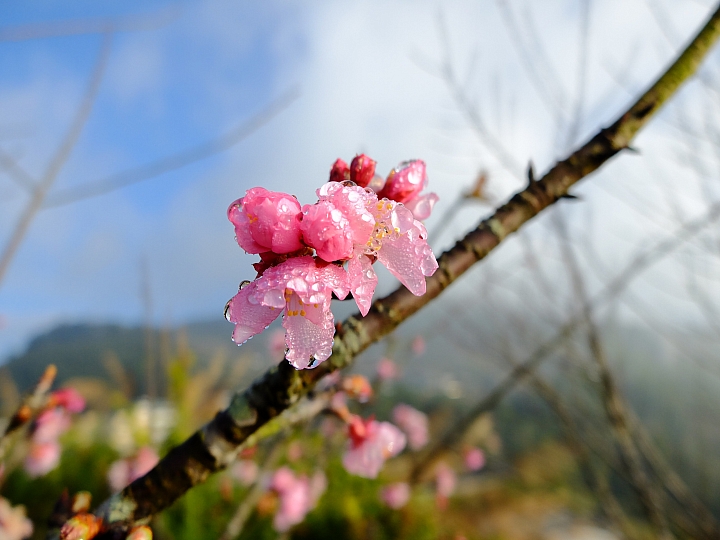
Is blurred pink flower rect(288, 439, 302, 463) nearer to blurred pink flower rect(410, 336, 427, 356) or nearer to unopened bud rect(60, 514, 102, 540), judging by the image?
blurred pink flower rect(410, 336, 427, 356)

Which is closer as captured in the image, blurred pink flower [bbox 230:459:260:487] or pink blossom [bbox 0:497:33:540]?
pink blossom [bbox 0:497:33:540]

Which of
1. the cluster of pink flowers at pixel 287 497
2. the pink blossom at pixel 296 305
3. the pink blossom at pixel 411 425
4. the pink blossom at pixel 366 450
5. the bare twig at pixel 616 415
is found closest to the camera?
the pink blossom at pixel 296 305

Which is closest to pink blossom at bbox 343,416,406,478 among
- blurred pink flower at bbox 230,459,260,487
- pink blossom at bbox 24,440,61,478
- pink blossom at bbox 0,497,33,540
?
pink blossom at bbox 0,497,33,540

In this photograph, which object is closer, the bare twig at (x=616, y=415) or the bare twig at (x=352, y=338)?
the bare twig at (x=352, y=338)

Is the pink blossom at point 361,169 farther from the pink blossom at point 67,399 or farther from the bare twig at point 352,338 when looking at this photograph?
the pink blossom at point 67,399

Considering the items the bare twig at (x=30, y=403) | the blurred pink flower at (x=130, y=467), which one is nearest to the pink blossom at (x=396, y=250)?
the bare twig at (x=30, y=403)

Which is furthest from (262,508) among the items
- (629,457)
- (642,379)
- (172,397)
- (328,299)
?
(642,379)
